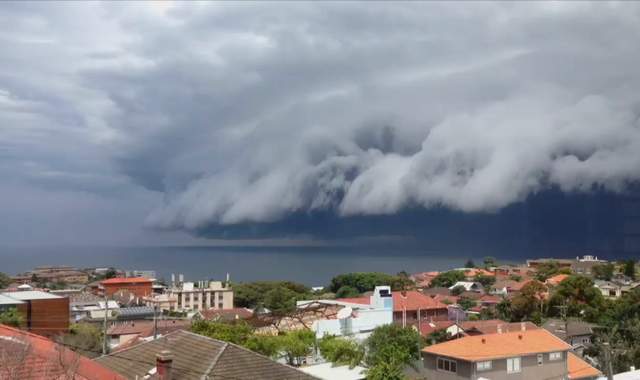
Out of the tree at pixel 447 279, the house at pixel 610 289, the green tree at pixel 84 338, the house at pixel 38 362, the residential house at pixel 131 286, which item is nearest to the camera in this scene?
the house at pixel 38 362

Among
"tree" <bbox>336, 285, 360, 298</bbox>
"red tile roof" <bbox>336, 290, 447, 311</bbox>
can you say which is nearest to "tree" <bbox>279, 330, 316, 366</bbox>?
"red tile roof" <bbox>336, 290, 447, 311</bbox>

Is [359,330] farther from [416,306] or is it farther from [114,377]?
[114,377]

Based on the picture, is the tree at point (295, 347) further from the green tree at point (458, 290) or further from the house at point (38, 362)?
the green tree at point (458, 290)

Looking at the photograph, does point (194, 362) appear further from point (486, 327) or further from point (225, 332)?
point (486, 327)

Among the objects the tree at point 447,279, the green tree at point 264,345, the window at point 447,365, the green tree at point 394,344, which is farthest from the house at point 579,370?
the tree at point 447,279

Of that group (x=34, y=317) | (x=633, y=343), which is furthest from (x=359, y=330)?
(x=34, y=317)

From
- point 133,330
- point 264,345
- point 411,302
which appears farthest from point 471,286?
point 264,345
